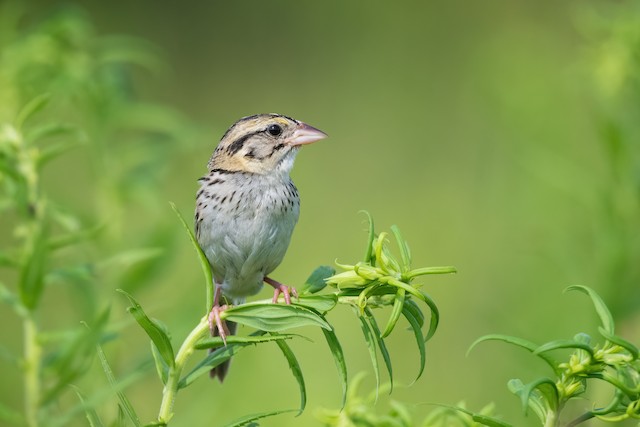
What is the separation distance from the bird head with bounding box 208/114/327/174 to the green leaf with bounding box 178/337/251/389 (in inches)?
45.6

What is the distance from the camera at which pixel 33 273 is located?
7.41 feet

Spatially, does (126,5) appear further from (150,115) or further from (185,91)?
(150,115)

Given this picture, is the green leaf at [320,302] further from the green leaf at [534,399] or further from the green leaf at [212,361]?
the green leaf at [534,399]

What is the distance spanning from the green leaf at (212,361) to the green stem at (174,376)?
1 cm

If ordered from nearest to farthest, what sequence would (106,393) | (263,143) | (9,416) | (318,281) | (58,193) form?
1. (318,281)
2. (106,393)
3. (9,416)
4. (263,143)
5. (58,193)

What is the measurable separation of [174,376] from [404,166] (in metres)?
5.74

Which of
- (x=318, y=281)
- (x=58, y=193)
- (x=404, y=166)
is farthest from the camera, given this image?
(x=404, y=166)

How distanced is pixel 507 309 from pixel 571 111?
1.79m

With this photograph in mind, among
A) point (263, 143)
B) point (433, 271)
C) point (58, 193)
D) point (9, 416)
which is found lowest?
point (9, 416)

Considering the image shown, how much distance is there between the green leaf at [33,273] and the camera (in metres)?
2.25

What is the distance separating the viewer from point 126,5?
810 cm

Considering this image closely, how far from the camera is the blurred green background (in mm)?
3367

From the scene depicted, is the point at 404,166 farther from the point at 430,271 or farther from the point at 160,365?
the point at 430,271

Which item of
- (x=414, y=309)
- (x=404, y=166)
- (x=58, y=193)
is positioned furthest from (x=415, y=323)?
(x=404, y=166)
